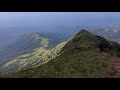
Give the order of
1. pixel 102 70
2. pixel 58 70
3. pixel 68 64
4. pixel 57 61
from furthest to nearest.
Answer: pixel 57 61 → pixel 68 64 → pixel 58 70 → pixel 102 70

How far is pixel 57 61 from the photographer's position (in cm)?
6869

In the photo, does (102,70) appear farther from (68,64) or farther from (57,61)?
(57,61)

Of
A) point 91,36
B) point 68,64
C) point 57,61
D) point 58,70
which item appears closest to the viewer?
point 58,70
